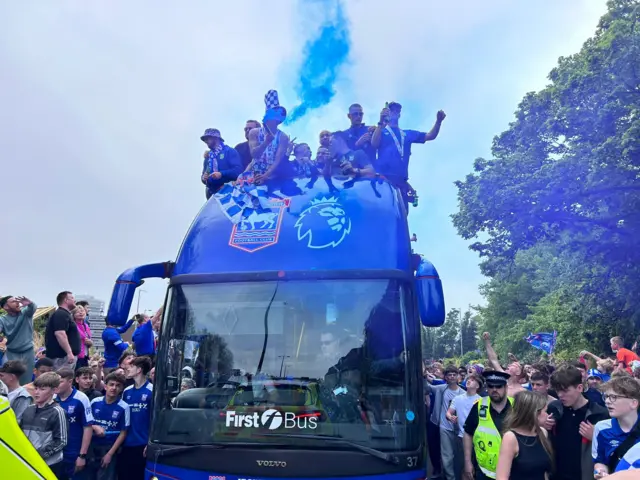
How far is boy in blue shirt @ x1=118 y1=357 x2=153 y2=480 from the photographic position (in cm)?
570

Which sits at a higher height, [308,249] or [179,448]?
[308,249]

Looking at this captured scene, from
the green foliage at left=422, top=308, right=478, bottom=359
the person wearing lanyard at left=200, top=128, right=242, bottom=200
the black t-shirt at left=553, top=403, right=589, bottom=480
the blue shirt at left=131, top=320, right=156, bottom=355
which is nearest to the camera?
the black t-shirt at left=553, top=403, right=589, bottom=480

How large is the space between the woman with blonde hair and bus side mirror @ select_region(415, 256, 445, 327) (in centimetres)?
81

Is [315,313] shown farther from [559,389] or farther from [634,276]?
[634,276]

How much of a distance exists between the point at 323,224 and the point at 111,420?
3078 mm

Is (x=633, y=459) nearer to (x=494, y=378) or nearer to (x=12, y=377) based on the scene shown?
(x=494, y=378)

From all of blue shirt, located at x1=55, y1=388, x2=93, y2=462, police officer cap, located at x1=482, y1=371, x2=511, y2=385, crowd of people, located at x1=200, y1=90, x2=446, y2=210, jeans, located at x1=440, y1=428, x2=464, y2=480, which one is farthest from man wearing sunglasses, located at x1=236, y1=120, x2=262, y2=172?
jeans, located at x1=440, y1=428, x2=464, y2=480

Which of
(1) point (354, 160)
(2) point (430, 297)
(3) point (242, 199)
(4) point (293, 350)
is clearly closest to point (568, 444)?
(2) point (430, 297)

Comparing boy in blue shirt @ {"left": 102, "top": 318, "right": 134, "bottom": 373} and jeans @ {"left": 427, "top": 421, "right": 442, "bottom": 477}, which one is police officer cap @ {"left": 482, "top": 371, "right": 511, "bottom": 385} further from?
boy in blue shirt @ {"left": 102, "top": 318, "right": 134, "bottom": 373}

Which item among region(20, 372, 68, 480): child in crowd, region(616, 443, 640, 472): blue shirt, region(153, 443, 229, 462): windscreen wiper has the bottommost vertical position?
region(616, 443, 640, 472): blue shirt

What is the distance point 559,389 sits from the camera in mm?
4609

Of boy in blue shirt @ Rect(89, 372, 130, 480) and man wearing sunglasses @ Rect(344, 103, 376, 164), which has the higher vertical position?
man wearing sunglasses @ Rect(344, 103, 376, 164)

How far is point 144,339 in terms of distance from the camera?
772cm

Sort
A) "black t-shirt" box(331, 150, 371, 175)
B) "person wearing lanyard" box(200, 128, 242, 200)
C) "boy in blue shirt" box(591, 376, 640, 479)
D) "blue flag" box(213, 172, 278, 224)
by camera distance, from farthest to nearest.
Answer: "person wearing lanyard" box(200, 128, 242, 200) < "black t-shirt" box(331, 150, 371, 175) < "blue flag" box(213, 172, 278, 224) < "boy in blue shirt" box(591, 376, 640, 479)
